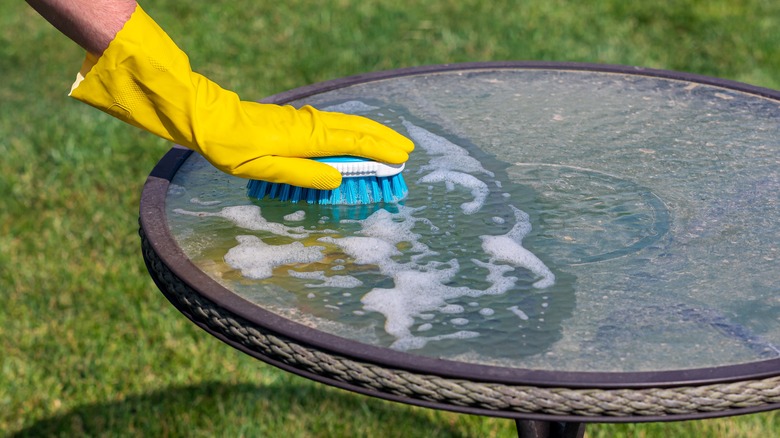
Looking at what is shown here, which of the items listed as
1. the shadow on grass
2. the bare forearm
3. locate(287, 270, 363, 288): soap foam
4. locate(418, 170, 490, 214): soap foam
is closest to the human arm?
the bare forearm

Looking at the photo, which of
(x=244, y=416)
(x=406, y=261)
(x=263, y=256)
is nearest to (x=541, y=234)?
(x=406, y=261)

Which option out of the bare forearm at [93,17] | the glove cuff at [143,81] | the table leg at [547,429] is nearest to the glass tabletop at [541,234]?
the glove cuff at [143,81]

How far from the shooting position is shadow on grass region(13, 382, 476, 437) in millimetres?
2926

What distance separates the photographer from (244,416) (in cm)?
296

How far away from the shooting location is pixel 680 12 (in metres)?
5.31

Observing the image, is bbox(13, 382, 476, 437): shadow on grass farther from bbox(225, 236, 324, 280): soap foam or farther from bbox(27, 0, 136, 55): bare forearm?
bbox(27, 0, 136, 55): bare forearm

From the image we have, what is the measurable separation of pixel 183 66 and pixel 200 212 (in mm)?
258

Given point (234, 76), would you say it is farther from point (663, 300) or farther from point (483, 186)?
point (663, 300)

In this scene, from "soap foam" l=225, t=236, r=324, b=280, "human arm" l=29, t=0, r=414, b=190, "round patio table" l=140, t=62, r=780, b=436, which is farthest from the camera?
"human arm" l=29, t=0, r=414, b=190

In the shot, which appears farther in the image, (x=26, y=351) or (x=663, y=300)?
(x=26, y=351)

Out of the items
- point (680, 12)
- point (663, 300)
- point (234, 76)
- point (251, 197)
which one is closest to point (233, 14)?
point (234, 76)

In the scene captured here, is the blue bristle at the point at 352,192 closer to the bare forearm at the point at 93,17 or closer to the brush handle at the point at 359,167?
the brush handle at the point at 359,167

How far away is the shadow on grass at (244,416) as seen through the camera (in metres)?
2.93

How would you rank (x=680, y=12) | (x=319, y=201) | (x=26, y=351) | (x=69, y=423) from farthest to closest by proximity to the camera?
1. (x=680, y=12)
2. (x=26, y=351)
3. (x=69, y=423)
4. (x=319, y=201)
